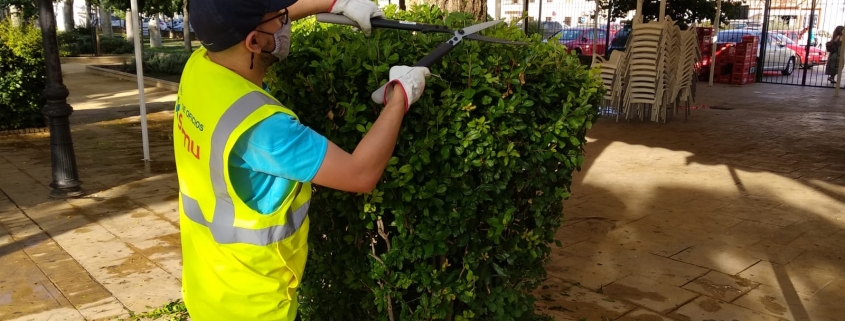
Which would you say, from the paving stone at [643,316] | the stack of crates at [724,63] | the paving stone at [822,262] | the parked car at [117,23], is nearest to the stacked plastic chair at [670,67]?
the paving stone at [822,262]

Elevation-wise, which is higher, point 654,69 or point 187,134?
point 187,134

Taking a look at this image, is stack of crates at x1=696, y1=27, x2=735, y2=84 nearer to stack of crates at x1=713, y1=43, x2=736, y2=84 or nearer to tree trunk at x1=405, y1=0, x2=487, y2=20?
stack of crates at x1=713, y1=43, x2=736, y2=84

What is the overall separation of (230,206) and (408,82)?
62 centimetres

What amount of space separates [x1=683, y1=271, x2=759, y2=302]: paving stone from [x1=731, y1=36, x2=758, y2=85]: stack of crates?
15.8 m

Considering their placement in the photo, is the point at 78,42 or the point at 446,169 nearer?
the point at 446,169

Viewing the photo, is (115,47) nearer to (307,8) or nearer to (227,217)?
(307,8)

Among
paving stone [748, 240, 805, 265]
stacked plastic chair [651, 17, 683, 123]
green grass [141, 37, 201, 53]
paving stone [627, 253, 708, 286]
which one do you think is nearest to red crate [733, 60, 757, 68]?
stacked plastic chair [651, 17, 683, 123]

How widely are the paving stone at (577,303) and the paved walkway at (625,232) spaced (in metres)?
0.01

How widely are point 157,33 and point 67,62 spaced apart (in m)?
6.14

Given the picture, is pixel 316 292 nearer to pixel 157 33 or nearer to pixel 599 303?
pixel 599 303

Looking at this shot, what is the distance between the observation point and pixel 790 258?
203 inches

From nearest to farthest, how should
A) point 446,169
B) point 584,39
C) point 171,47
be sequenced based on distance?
point 446,169 < point 584,39 < point 171,47

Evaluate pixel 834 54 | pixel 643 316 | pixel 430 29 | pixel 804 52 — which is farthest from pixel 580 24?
pixel 430 29

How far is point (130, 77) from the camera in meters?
18.7
